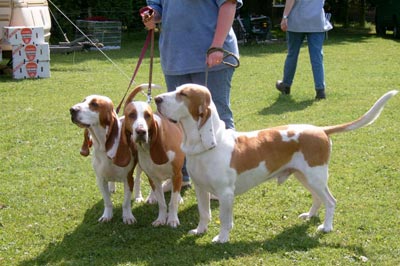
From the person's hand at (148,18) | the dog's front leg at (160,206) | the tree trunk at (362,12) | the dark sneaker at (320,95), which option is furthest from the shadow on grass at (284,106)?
the tree trunk at (362,12)

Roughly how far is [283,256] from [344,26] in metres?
22.6

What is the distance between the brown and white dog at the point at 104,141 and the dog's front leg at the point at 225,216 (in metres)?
0.83

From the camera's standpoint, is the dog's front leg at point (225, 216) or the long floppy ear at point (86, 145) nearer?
the dog's front leg at point (225, 216)

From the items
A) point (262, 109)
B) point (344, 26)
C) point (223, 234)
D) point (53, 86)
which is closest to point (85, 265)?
point (223, 234)

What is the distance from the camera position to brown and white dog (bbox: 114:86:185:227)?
432 centimetres

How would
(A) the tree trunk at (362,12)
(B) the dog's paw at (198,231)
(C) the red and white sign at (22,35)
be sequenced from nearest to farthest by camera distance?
(B) the dog's paw at (198,231), (C) the red and white sign at (22,35), (A) the tree trunk at (362,12)

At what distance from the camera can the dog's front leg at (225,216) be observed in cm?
416

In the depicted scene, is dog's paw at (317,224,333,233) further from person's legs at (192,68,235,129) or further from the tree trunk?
the tree trunk

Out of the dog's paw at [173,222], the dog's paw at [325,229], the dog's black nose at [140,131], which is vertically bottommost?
the dog's paw at [173,222]

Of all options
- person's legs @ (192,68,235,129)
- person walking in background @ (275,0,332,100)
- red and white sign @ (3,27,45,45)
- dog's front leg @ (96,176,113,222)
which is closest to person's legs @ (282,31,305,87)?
person walking in background @ (275,0,332,100)

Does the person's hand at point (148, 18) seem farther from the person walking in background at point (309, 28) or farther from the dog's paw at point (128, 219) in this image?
the person walking in background at point (309, 28)

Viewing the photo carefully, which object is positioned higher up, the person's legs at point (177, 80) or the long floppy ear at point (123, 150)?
the person's legs at point (177, 80)

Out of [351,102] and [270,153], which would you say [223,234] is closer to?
[270,153]

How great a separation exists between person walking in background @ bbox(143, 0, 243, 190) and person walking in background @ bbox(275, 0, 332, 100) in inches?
185
